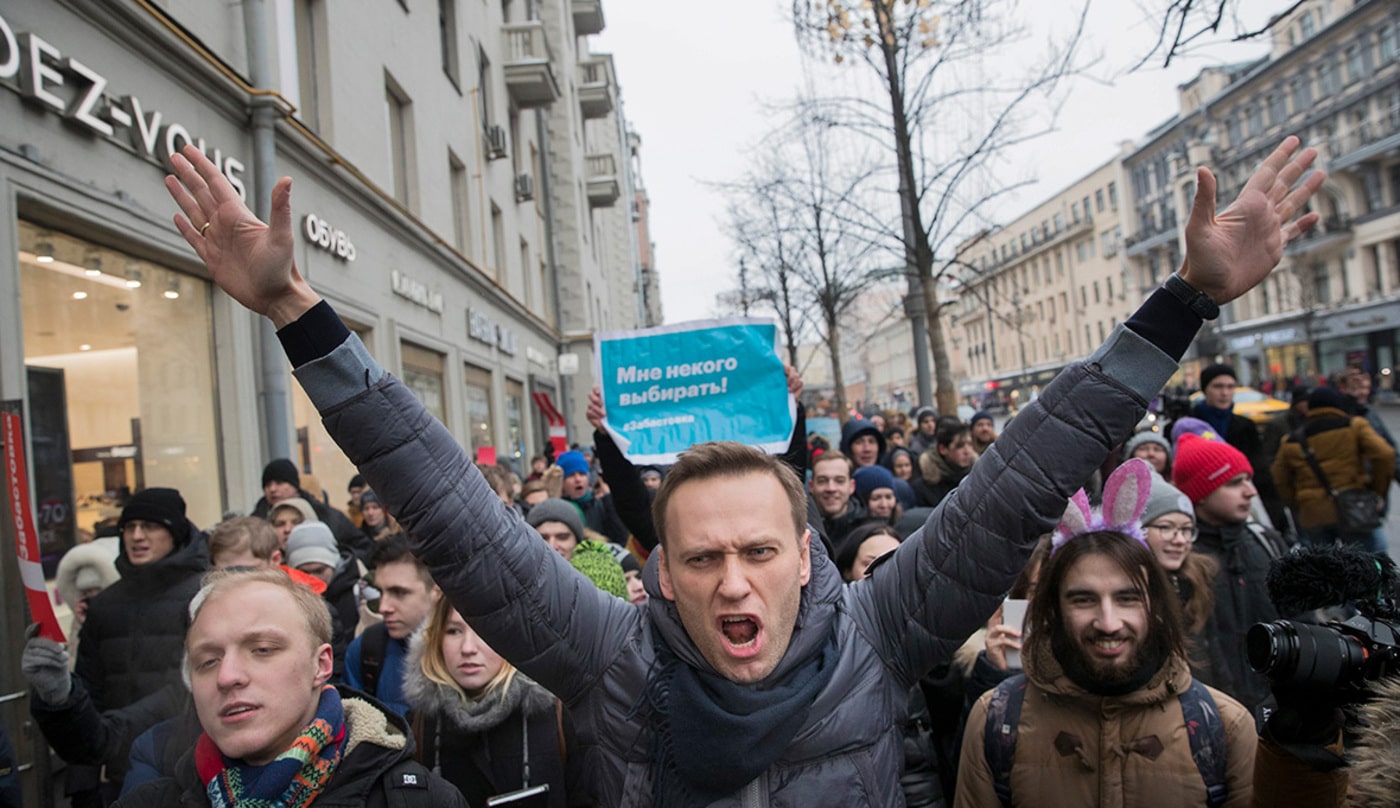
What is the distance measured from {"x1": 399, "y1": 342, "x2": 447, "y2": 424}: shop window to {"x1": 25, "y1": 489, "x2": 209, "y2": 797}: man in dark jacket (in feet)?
24.9

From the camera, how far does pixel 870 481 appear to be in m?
6.14

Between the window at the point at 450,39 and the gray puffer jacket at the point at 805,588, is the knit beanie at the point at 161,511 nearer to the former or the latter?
the gray puffer jacket at the point at 805,588

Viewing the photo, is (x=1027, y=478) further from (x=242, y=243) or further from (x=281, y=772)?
(x=281, y=772)

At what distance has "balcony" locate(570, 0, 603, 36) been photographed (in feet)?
112

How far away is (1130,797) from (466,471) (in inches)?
75.7

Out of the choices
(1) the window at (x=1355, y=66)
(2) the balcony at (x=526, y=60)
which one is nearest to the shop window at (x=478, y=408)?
(2) the balcony at (x=526, y=60)

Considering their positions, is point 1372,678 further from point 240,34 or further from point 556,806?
point 240,34

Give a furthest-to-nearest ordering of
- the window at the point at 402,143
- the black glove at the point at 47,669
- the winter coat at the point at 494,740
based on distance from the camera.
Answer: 1. the window at the point at 402,143
2. the black glove at the point at 47,669
3. the winter coat at the point at 494,740

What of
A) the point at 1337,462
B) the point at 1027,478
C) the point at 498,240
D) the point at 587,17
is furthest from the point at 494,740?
the point at 587,17

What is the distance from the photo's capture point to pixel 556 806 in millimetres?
2896

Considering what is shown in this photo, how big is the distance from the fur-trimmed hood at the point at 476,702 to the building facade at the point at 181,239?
2.67 metres

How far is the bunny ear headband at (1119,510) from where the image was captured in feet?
9.11

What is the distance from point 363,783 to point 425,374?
11733 mm

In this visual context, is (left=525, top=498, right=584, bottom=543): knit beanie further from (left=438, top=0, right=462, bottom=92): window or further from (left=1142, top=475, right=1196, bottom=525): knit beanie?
(left=438, top=0, right=462, bottom=92): window
